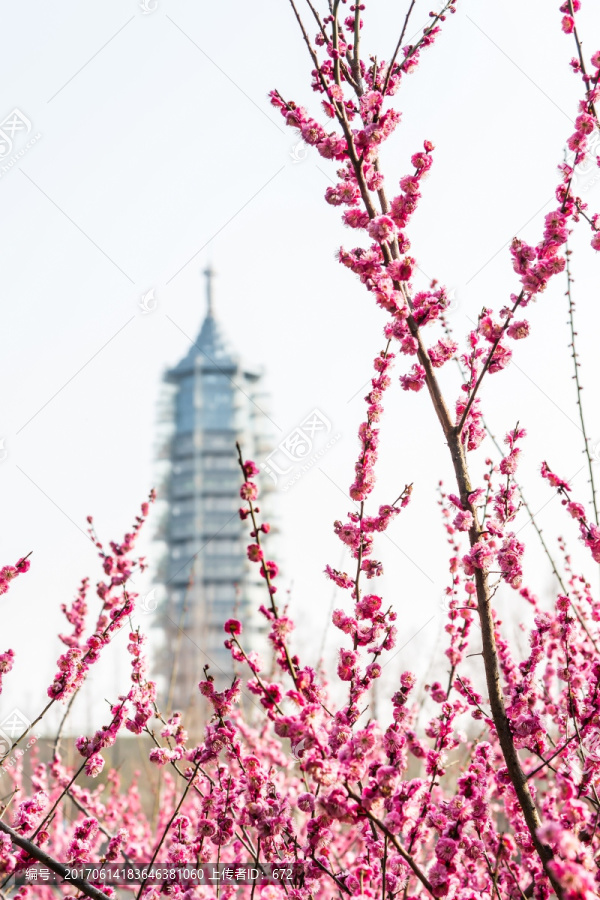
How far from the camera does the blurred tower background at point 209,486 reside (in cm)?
4544

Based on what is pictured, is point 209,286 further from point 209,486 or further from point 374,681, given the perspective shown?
point 374,681

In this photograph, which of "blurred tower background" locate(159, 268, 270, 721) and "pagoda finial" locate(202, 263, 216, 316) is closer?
"blurred tower background" locate(159, 268, 270, 721)

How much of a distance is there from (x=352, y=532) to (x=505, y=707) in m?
0.68

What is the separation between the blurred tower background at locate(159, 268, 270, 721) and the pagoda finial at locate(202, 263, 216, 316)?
76 millimetres

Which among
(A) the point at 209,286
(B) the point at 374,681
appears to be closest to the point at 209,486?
(A) the point at 209,286

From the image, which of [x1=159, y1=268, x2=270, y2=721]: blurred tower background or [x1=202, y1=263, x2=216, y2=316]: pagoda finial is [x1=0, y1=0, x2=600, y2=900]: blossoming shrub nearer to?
[x1=159, y1=268, x2=270, y2=721]: blurred tower background

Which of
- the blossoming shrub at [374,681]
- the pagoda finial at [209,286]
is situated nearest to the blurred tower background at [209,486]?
the pagoda finial at [209,286]

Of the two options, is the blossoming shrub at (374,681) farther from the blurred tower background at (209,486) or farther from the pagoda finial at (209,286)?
the pagoda finial at (209,286)

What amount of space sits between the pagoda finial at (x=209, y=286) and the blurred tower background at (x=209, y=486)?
8 cm

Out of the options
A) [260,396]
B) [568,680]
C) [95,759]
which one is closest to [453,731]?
[568,680]

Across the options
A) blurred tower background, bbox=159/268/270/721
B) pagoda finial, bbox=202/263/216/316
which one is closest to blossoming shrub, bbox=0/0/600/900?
blurred tower background, bbox=159/268/270/721

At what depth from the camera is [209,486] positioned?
5081 cm

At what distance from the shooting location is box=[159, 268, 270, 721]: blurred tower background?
4544 centimetres

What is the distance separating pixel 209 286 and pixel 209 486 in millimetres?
16218
